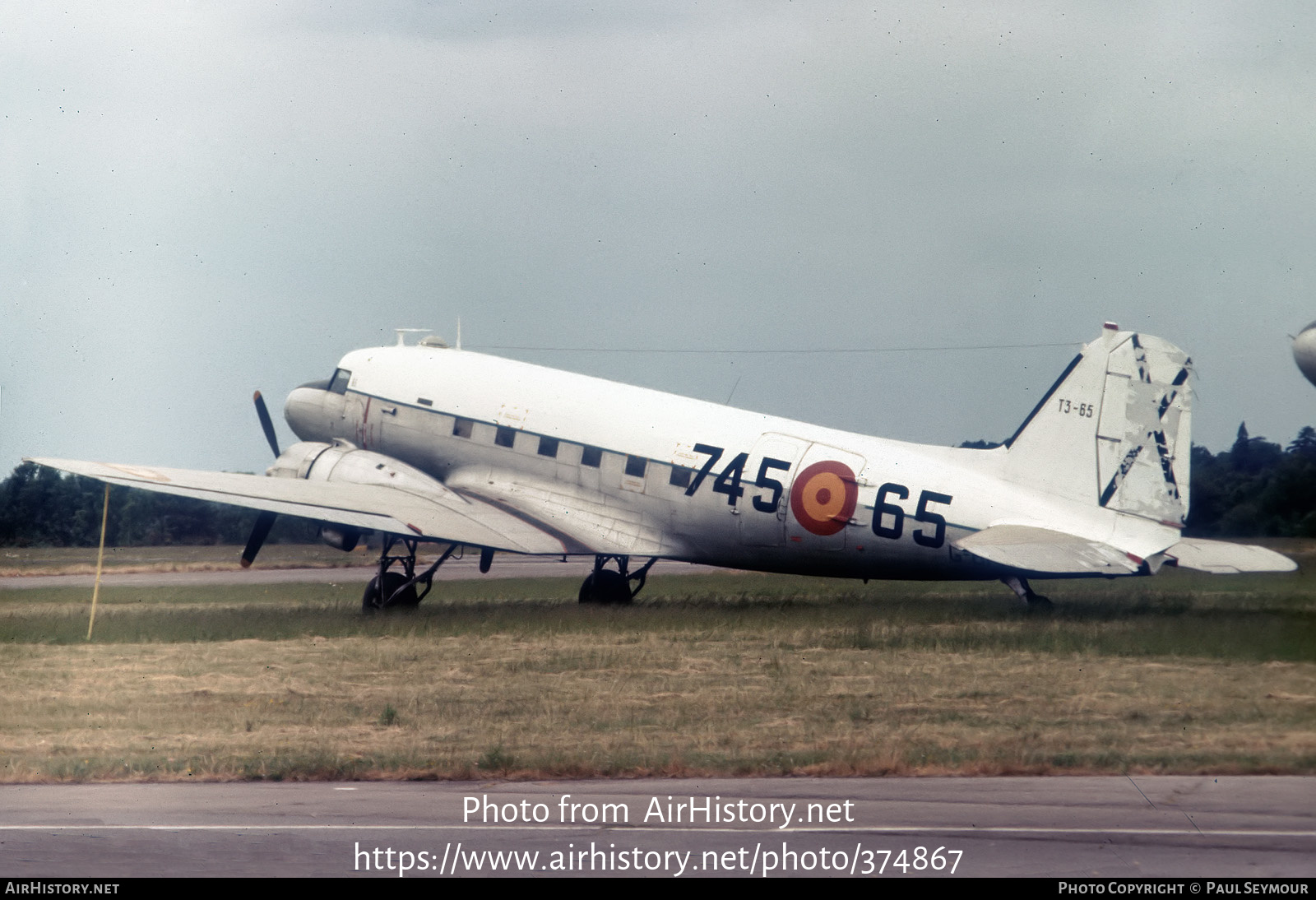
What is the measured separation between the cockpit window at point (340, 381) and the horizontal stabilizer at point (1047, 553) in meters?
13.4

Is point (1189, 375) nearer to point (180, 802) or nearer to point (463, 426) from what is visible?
point (463, 426)

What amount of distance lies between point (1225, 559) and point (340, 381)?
16.8 metres

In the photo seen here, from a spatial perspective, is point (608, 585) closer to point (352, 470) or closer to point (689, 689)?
point (352, 470)

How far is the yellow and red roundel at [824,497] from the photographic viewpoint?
2152cm

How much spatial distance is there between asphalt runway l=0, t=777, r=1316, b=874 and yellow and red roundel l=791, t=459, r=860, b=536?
11.2 meters

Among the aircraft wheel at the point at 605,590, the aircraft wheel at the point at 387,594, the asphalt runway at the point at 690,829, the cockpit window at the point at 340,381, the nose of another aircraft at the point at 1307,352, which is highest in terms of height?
the nose of another aircraft at the point at 1307,352

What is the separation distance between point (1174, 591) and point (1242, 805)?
1464cm

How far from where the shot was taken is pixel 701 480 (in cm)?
2298

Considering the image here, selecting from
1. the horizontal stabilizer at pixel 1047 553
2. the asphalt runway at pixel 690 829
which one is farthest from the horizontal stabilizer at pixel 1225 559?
the asphalt runway at pixel 690 829

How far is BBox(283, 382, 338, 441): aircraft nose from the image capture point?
2802 centimetres

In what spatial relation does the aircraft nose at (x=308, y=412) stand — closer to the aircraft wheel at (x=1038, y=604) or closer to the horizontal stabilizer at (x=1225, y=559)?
the aircraft wheel at (x=1038, y=604)

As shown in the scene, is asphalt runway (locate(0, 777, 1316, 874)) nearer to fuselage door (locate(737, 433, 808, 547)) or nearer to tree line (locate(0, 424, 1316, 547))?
tree line (locate(0, 424, 1316, 547))

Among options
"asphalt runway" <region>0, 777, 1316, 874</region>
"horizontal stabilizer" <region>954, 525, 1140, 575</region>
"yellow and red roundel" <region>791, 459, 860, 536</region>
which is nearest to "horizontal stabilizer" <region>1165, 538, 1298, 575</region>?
"horizontal stabilizer" <region>954, 525, 1140, 575</region>

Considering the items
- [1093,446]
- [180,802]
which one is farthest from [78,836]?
[1093,446]
